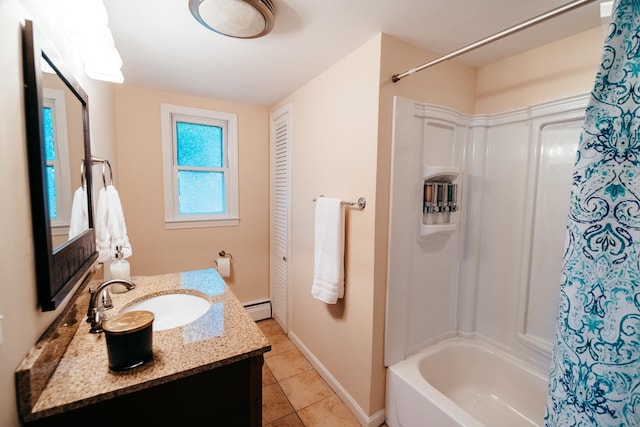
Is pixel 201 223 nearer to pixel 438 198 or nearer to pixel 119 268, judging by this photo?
pixel 119 268

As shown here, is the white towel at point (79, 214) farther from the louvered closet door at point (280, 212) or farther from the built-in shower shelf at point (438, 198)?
the built-in shower shelf at point (438, 198)

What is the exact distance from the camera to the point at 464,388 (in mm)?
1836

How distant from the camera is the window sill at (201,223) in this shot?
2.50 m

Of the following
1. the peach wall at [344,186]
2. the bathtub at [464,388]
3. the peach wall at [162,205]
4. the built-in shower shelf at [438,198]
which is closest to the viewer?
the bathtub at [464,388]

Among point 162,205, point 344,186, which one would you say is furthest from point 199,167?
point 344,186

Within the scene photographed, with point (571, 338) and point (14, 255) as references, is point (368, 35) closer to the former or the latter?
point (571, 338)

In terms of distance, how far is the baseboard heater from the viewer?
9.64ft

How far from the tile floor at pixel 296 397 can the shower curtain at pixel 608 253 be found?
55.1 inches

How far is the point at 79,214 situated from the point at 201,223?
1554 millimetres

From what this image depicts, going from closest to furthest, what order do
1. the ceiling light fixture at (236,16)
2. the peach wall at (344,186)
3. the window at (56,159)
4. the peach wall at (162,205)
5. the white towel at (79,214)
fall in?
the window at (56,159) < the white towel at (79,214) < the ceiling light fixture at (236,16) < the peach wall at (344,186) < the peach wall at (162,205)

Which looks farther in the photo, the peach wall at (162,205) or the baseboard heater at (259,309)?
the baseboard heater at (259,309)

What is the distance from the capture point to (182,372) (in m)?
0.85

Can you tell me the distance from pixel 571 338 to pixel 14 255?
4.74 ft

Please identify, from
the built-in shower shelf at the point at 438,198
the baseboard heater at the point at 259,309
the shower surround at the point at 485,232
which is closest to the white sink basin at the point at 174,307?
the shower surround at the point at 485,232
